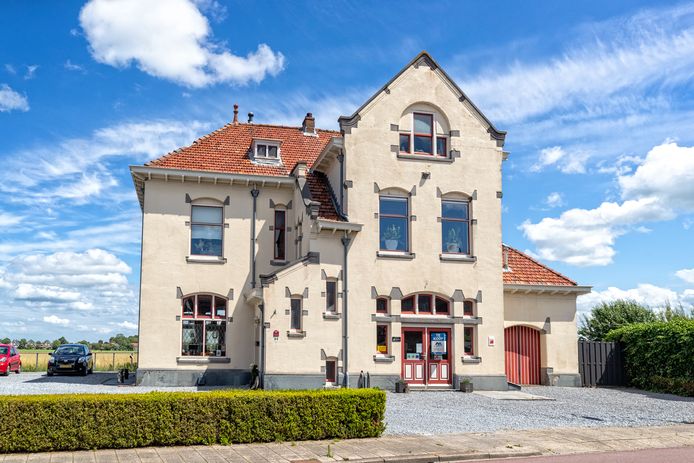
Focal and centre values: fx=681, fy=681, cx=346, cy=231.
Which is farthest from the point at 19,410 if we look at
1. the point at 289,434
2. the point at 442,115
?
the point at 442,115

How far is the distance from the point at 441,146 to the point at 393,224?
3.78 metres

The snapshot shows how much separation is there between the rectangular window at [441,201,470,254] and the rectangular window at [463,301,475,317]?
6.49 feet

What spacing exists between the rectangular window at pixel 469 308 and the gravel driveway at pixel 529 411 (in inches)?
125

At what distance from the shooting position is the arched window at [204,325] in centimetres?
2600

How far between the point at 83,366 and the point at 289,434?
20.7m

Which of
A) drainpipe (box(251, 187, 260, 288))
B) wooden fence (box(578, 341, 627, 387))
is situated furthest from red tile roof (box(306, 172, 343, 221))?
wooden fence (box(578, 341, 627, 387))

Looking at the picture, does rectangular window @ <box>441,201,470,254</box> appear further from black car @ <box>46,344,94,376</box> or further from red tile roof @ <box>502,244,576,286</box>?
black car @ <box>46,344,94,376</box>

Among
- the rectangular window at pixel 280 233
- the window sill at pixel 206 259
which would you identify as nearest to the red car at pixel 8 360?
the window sill at pixel 206 259

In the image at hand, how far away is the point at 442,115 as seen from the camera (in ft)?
87.8

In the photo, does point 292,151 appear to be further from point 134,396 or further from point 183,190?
point 134,396

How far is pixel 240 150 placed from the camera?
1134 inches

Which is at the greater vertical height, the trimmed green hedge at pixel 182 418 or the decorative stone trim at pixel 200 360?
the decorative stone trim at pixel 200 360

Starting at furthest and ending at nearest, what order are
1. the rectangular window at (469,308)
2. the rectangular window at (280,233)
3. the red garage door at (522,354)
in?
1. the red garage door at (522,354)
2. the rectangular window at (280,233)
3. the rectangular window at (469,308)

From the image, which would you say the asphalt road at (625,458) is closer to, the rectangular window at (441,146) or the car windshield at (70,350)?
the rectangular window at (441,146)
